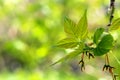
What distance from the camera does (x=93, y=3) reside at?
10.7 feet

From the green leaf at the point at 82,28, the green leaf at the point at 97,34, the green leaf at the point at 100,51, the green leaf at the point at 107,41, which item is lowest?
the green leaf at the point at 100,51

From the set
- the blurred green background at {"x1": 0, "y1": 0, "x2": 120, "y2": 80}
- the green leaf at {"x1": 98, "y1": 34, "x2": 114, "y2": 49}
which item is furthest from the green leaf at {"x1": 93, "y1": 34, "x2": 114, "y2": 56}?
the blurred green background at {"x1": 0, "y1": 0, "x2": 120, "y2": 80}

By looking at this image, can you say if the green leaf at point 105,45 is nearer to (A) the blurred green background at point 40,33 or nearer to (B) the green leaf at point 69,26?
(B) the green leaf at point 69,26

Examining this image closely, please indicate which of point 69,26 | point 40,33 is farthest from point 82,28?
point 40,33

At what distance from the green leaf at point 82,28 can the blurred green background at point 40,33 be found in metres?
2.15

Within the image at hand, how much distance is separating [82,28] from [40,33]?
2.47 metres

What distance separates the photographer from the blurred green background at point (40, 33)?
A: 118 inches

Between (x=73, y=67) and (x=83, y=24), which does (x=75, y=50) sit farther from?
(x=73, y=67)

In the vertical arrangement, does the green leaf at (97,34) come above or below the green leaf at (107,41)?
above

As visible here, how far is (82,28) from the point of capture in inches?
26.5

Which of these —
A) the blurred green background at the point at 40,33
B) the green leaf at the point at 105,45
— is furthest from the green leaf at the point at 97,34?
the blurred green background at the point at 40,33

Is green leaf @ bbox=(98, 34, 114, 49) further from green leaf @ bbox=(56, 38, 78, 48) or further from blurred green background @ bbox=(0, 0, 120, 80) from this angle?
blurred green background @ bbox=(0, 0, 120, 80)

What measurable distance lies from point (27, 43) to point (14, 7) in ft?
1.00

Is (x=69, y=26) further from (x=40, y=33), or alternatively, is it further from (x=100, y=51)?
(x=40, y=33)
